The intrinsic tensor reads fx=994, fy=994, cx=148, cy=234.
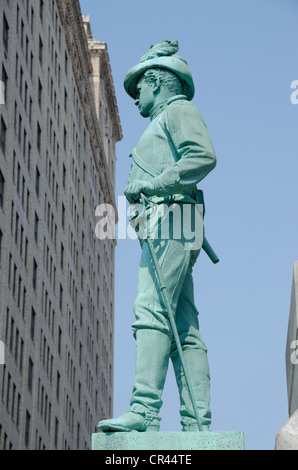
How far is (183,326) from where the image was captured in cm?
1088

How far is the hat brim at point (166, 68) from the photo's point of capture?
11.6 metres

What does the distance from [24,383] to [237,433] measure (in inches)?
2106

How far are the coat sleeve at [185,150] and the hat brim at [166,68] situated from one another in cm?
50

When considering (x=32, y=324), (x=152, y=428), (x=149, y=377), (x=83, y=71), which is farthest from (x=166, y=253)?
(x=83, y=71)

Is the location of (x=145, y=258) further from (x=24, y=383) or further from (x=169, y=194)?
(x=24, y=383)

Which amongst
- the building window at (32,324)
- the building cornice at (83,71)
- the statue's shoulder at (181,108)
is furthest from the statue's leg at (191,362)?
the building cornice at (83,71)

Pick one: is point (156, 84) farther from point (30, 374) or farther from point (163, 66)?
point (30, 374)

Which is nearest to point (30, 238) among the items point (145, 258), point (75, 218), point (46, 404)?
point (46, 404)

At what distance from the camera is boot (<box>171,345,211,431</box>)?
10.3m

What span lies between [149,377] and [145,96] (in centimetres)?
344

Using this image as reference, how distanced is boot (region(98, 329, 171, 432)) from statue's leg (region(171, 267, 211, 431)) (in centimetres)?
33

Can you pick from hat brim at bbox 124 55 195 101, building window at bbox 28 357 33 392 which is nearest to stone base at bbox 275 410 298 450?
hat brim at bbox 124 55 195 101

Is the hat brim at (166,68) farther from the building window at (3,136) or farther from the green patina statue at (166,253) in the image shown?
the building window at (3,136)

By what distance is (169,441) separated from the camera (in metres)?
9.40
